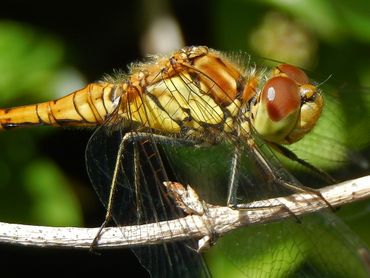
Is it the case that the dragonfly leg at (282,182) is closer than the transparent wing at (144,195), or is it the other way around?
the dragonfly leg at (282,182)

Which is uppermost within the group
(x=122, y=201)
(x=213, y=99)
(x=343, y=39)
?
(x=343, y=39)

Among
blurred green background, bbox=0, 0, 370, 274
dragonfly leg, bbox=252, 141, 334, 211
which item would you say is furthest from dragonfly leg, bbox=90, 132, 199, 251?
blurred green background, bbox=0, 0, 370, 274

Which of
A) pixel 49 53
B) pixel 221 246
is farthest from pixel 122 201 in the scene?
pixel 49 53

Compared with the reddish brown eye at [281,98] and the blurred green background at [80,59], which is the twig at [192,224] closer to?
the reddish brown eye at [281,98]

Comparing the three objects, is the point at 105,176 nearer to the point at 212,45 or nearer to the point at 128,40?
the point at 212,45

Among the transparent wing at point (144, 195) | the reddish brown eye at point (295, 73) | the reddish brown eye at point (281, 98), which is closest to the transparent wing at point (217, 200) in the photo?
the transparent wing at point (144, 195)

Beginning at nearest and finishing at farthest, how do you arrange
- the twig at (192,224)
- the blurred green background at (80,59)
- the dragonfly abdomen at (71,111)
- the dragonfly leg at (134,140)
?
the twig at (192,224) → the dragonfly leg at (134,140) → the dragonfly abdomen at (71,111) → the blurred green background at (80,59)

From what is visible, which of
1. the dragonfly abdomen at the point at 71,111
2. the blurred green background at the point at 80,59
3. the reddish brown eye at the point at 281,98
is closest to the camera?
the reddish brown eye at the point at 281,98

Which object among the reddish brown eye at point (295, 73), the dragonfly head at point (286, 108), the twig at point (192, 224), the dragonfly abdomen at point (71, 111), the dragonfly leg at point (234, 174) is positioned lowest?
the twig at point (192, 224)
